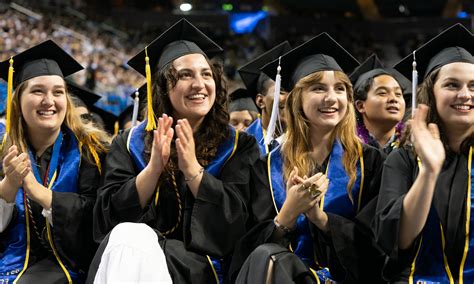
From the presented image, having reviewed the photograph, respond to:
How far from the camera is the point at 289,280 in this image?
249 centimetres

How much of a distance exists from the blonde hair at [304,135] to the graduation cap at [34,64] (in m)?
1.18

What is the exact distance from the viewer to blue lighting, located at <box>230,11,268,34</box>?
997 inches

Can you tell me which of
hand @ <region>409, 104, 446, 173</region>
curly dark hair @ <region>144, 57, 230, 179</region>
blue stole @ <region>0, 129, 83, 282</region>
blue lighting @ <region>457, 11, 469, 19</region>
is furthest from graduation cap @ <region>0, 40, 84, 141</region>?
blue lighting @ <region>457, 11, 469, 19</region>

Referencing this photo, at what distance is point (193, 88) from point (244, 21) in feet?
75.2

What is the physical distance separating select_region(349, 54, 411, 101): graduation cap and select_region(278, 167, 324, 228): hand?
1.71 m

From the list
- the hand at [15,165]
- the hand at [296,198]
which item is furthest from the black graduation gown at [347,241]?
the hand at [15,165]

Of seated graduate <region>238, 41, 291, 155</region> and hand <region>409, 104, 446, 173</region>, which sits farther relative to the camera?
seated graduate <region>238, 41, 291, 155</region>

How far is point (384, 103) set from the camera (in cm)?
406

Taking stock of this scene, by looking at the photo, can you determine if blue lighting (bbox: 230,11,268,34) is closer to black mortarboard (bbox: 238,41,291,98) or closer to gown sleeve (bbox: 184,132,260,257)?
black mortarboard (bbox: 238,41,291,98)

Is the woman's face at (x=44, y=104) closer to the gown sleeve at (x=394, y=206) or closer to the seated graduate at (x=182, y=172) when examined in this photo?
the seated graduate at (x=182, y=172)

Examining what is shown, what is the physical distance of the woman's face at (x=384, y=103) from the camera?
4.06 metres

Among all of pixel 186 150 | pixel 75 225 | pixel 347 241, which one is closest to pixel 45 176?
pixel 75 225

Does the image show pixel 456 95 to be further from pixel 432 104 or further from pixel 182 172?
pixel 182 172

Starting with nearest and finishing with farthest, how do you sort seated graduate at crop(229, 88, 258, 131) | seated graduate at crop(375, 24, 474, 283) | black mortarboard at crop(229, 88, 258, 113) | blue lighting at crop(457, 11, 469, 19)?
seated graduate at crop(375, 24, 474, 283) → seated graduate at crop(229, 88, 258, 131) → black mortarboard at crop(229, 88, 258, 113) → blue lighting at crop(457, 11, 469, 19)
